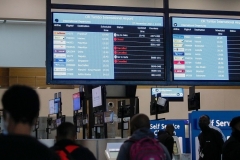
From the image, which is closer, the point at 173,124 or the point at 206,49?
the point at 206,49

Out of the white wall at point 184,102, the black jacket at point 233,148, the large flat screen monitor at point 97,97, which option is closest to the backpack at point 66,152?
the black jacket at point 233,148

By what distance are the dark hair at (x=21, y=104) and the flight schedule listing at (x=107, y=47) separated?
316 centimetres

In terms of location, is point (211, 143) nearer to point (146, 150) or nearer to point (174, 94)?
point (146, 150)

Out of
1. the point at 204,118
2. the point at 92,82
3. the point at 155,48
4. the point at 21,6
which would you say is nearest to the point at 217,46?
the point at 155,48

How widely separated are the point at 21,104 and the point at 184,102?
21.1 metres

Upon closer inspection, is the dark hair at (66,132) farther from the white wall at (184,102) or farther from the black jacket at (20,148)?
the white wall at (184,102)

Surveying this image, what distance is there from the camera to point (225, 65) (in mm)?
5473

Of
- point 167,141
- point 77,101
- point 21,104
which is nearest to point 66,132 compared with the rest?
point 21,104

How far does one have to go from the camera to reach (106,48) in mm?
5230

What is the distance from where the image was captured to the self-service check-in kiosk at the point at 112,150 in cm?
733

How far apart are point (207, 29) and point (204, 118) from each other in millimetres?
2407

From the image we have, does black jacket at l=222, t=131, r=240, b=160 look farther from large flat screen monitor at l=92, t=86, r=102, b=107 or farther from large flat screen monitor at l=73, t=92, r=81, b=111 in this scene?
large flat screen monitor at l=73, t=92, r=81, b=111

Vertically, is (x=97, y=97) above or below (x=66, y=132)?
above

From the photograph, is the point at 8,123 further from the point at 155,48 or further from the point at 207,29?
the point at 207,29
